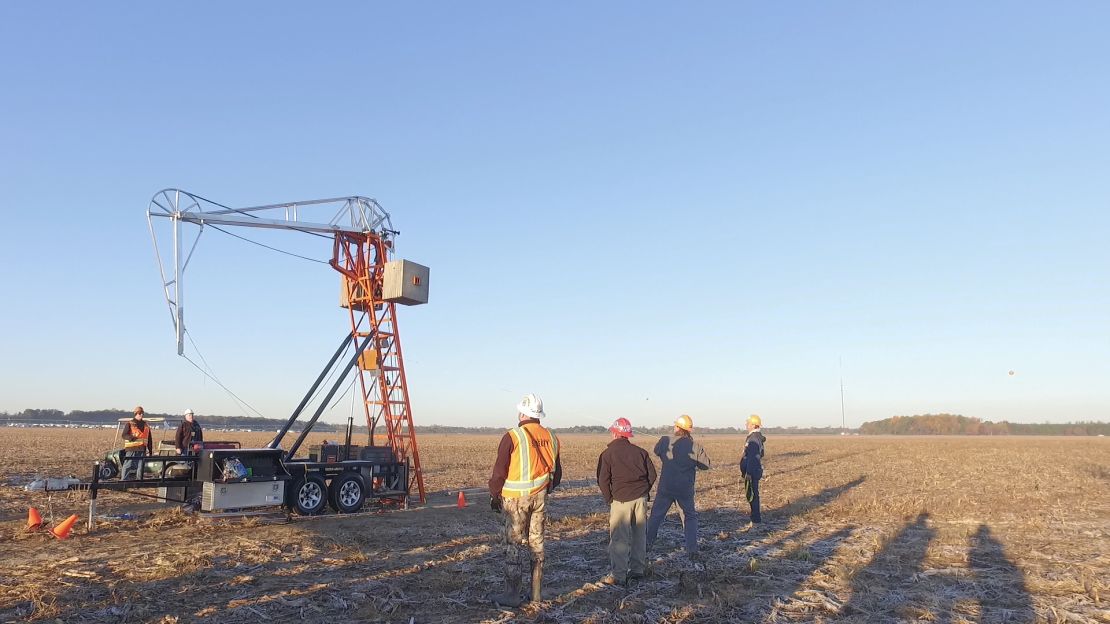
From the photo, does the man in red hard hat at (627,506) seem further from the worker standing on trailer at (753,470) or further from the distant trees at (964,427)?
the distant trees at (964,427)

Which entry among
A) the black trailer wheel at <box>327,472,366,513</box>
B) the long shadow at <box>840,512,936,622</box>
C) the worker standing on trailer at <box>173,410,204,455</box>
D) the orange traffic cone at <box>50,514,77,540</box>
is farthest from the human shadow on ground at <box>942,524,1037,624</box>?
the worker standing on trailer at <box>173,410,204,455</box>

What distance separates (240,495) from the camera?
1390cm

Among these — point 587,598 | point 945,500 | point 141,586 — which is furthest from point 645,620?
point 945,500

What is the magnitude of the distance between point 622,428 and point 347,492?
8453mm

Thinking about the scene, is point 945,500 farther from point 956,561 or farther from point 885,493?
point 956,561

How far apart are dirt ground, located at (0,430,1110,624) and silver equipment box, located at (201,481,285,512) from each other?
391 mm

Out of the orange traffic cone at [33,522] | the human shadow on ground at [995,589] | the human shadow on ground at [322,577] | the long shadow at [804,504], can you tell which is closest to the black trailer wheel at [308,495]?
the human shadow on ground at [322,577]

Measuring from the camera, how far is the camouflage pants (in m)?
8.03

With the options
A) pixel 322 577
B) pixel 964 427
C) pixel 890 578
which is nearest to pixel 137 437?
pixel 322 577

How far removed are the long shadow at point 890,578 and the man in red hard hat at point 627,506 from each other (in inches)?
95.0

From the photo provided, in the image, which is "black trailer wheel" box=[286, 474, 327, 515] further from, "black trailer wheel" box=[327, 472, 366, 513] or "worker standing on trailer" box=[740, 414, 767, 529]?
"worker standing on trailer" box=[740, 414, 767, 529]

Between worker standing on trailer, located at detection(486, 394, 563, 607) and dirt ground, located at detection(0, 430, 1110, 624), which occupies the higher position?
worker standing on trailer, located at detection(486, 394, 563, 607)

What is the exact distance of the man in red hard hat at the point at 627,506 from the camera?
9.16 m

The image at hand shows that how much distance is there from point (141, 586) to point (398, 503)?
354 inches
